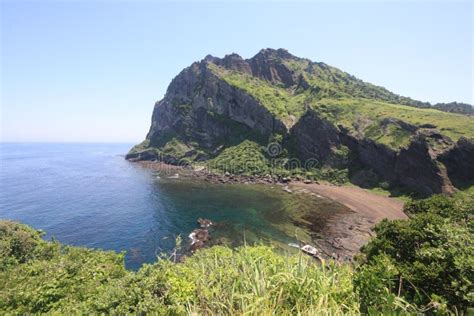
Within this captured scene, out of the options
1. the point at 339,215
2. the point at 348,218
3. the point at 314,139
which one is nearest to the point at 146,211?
the point at 339,215

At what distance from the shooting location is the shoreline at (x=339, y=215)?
144ft

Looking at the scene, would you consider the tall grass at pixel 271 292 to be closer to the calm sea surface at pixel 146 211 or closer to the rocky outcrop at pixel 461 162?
the calm sea surface at pixel 146 211

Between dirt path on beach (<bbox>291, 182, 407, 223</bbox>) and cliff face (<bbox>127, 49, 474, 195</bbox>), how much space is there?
33.9 ft

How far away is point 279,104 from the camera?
448ft

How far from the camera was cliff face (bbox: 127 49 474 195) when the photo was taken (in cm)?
7281

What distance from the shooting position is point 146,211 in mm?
62688

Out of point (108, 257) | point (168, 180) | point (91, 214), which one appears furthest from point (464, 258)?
point (168, 180)

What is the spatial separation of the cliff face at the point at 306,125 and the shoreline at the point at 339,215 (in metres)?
13.0

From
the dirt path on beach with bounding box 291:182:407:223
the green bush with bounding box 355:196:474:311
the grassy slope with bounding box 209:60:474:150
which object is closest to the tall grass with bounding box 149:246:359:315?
the green bush with bounding box 355:196:474:311

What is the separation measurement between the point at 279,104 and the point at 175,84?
291ft

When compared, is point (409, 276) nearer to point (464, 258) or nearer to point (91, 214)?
point (464, 258)

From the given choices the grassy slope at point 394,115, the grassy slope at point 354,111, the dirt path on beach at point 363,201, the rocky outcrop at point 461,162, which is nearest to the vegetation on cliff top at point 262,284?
the dirt path on beach at point 363,201

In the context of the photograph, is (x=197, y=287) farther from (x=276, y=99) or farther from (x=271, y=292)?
(x=276, y=99)

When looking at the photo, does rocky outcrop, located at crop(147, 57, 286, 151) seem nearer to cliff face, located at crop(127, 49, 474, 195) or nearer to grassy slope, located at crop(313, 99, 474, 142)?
cliff face, located at crop(127, 49, 474, 195)
